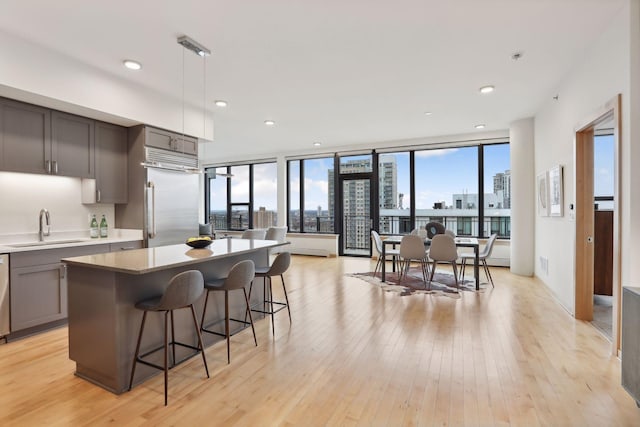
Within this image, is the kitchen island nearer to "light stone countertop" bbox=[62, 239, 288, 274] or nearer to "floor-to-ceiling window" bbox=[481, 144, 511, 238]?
"light stone countertop" bbox=[62, 239, 288, 274]

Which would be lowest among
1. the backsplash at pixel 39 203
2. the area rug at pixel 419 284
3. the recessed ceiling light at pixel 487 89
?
the area rug at pixel 419 284

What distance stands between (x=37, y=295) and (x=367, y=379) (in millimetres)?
3262

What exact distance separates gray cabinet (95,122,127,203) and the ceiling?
76cm

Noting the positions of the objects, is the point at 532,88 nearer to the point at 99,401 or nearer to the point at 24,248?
the point at 99,401

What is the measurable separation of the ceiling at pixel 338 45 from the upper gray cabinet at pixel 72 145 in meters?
0.73

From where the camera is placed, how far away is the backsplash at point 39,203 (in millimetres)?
3498

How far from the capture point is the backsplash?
350 cm

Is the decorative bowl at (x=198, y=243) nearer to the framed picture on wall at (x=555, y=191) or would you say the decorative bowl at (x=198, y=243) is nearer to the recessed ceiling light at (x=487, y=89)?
the recessed ceiling light at (x=487, y=89)

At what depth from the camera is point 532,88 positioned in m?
4.34

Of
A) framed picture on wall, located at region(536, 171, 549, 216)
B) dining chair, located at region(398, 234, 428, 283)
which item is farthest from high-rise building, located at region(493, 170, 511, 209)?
dining chair, located at region(398, 234, 428, 283)

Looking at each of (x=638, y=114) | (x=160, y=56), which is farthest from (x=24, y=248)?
(x=638, y=114)

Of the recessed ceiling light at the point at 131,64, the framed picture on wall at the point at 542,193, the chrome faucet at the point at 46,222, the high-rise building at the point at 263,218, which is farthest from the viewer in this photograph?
the high-rise building at the point at 263,218

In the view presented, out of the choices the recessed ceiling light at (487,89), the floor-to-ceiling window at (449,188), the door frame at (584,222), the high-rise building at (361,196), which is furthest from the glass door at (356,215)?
the door frame at (584,222)

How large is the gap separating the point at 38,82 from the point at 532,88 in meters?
5.70
